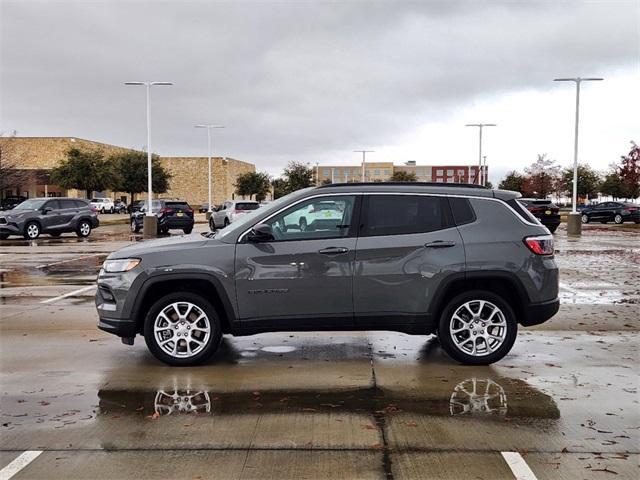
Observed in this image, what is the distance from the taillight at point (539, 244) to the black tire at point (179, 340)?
11.0 ft

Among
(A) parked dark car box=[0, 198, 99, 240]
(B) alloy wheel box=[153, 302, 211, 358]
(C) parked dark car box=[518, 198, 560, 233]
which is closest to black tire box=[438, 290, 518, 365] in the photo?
(B) alloy wheel box=[153, 302, 211, 358]

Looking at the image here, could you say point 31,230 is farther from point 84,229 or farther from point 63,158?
point 63,158

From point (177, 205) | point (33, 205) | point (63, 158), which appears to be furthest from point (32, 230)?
point (63, 158)

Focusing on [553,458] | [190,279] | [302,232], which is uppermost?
[302,232]

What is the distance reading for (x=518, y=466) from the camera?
13.8 feet

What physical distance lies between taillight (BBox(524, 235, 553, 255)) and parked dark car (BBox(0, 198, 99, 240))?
79.7 feet

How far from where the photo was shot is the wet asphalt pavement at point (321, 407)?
4242 mm

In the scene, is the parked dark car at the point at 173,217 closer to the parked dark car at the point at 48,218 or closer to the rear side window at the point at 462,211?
the parked dark car at the point at 48,218

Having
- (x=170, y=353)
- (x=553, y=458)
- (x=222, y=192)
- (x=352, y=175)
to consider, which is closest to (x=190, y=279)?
(x=170, y=353)

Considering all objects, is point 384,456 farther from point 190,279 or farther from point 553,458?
point 190,279

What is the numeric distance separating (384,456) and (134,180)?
63.8 metres

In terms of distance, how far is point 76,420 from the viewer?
5.05 metres

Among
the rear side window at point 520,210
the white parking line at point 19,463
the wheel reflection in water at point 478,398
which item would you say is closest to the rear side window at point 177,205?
the rear side window at point 520,210

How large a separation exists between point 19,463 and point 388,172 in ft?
370
